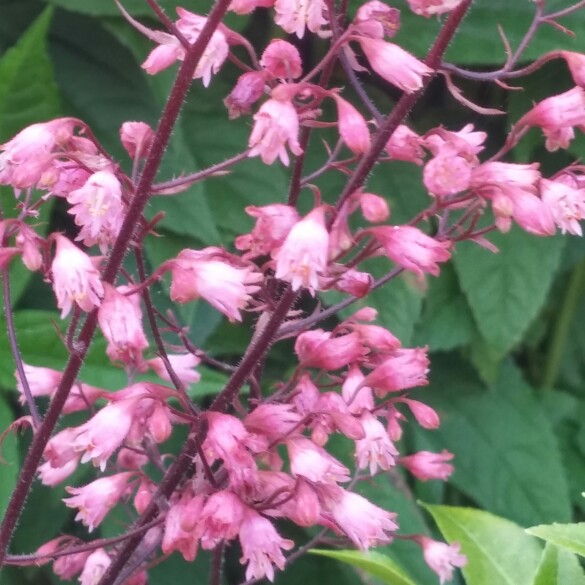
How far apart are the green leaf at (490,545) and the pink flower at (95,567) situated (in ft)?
0.95

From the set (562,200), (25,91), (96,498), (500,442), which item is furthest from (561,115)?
(500,442)

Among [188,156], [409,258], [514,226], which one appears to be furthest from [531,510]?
[409,258]

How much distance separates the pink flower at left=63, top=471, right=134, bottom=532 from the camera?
21.5 inches

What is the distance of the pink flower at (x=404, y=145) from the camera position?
49 centimetres

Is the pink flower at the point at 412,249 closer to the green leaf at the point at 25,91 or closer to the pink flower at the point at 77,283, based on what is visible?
the pink flower at the point at 77,283

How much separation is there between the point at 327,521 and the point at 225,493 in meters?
0.10

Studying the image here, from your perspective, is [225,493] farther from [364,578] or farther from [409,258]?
[364,578]

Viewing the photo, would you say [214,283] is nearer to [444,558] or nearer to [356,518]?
[356,518]

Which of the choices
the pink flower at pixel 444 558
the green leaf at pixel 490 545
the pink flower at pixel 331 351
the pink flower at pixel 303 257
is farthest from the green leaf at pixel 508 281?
the pink flower at pixel 303 257

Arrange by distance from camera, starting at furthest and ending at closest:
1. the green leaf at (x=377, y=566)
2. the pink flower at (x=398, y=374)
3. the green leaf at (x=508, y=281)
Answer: the green leaf at (x=508, y=281) < the green leaf at (x=377, y=566) < the pink flower at (x=398, y=374)

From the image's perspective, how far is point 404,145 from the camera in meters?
0.49

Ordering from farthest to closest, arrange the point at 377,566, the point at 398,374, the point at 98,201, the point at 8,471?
the point at 8,471 → the point at 377,566 → the point at 398,374 → the point at 98,201

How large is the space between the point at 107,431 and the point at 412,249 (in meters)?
0.21

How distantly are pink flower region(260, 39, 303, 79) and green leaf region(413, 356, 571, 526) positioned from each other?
2.59 ft
